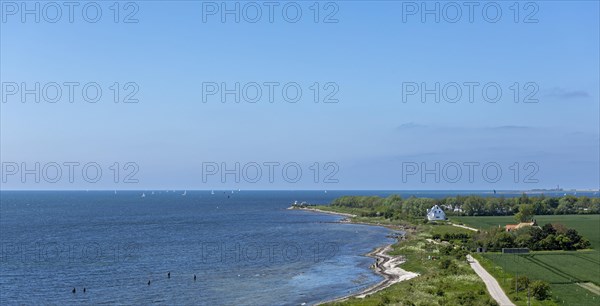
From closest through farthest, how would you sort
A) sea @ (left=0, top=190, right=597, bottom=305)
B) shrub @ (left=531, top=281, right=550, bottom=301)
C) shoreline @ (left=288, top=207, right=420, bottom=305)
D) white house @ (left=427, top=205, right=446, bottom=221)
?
shrub @ (left=531, top=281, right=550, bottom=301)
shoreline @ (left=288, top=207, right=420, bottom=305)
sea @ (left=0, top=190, right=597, bottom=305)
white house @ (left=427, top=205, right=446, bottom=221)

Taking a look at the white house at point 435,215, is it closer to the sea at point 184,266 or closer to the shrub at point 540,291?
the sea at point 184,266

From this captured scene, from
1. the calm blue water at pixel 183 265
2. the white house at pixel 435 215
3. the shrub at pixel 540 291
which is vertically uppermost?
the shrub at pixel 540 291

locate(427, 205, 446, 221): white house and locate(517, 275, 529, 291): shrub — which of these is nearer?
locate(517, 275, 529, 291): shrub

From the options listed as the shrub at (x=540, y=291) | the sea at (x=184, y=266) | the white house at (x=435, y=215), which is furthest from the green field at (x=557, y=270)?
the white house at (x=435, y=215)

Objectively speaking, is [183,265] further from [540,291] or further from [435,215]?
[435,215]

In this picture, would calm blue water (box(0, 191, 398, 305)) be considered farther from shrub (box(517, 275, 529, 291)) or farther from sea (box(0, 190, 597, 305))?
shrub (box(517, 275, 529, 291))

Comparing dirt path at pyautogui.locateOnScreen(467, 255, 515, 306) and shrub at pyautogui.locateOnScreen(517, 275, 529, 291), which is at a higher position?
shrub at pyautogui.locateOnScreen(517, 275, 529, 291)

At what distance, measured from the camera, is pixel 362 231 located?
17238cm

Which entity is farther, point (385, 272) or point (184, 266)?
point (184, 266)

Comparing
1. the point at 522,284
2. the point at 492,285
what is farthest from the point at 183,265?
the point at 522,284

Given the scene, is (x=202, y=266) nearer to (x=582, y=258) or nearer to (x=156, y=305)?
(x=156, y=305)

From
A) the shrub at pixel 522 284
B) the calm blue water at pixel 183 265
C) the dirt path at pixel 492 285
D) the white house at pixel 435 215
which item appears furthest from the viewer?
the white house at pixel 435 215

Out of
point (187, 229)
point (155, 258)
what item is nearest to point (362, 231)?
point (187, 229)

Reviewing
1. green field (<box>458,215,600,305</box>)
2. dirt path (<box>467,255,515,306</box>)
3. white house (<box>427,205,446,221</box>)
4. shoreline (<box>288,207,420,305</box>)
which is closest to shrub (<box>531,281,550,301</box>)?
green field (<box>458,215,600,305</box>)
